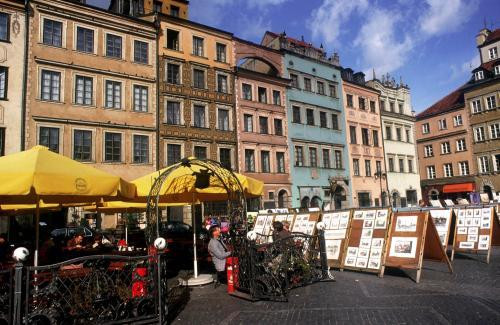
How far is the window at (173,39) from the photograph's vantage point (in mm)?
26955

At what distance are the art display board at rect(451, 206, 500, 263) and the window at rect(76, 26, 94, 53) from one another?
21.4 metres

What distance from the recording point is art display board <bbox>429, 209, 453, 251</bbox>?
36.1 ft

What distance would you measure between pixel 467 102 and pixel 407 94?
741 centimetres

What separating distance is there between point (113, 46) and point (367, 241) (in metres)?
20.5

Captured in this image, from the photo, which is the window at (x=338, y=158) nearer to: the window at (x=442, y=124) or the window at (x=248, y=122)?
the window at (x=248, y=122)

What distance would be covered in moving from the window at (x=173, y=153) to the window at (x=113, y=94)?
404cm

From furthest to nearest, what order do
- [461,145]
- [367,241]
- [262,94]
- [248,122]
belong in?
[461,145] → [262,94] → [248,122] → [367,241]

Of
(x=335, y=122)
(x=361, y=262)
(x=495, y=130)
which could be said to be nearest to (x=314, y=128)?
(x=335, y=122)

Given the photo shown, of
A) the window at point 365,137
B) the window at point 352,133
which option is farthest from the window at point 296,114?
the window at point 365,137

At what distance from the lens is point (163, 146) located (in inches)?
989

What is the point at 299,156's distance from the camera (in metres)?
32.9

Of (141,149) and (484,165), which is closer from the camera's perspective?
(141,149)

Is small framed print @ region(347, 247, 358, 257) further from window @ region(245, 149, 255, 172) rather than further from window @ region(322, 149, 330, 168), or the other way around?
window @ region(322, 149, 330, 168)

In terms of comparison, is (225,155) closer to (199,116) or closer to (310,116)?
(199,116)
